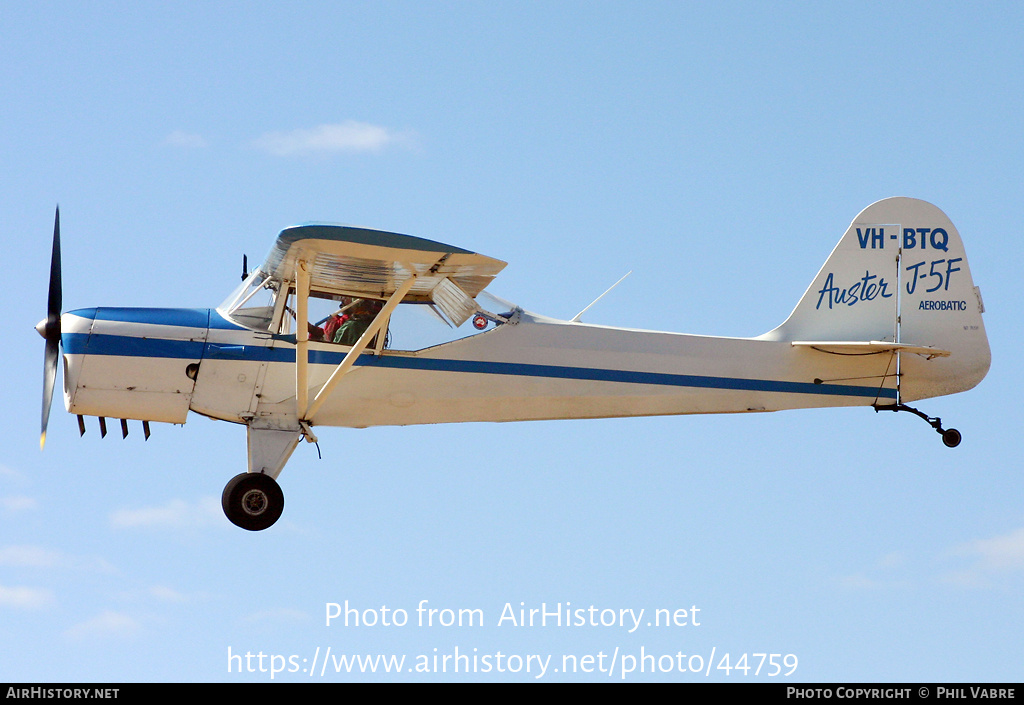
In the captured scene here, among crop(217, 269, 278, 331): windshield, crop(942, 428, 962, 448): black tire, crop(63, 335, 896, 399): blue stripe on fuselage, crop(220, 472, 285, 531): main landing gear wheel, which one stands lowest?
crop(220, 472, 285, 531): main landing gear wheel

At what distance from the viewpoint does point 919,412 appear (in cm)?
1212

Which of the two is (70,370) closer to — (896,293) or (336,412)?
(336,412)

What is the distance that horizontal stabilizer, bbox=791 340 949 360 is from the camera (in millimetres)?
11859

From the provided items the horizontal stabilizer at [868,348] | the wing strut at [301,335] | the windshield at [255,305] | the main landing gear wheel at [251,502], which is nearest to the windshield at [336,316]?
the windshield at [255,305]

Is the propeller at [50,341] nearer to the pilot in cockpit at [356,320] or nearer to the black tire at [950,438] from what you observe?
the pilot in cockpit at [356,320]

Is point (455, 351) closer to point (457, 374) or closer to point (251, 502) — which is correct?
point (457, 374)

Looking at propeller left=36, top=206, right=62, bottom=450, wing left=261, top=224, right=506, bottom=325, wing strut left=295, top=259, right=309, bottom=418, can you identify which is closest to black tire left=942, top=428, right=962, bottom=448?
wing left=261, top=224, right=506, bottom=325

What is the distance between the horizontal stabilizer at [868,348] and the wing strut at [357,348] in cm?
373

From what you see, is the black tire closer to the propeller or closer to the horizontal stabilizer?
the horizontal stabilizer

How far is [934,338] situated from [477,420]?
4296 mm

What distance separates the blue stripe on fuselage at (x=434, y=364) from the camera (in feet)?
35.2

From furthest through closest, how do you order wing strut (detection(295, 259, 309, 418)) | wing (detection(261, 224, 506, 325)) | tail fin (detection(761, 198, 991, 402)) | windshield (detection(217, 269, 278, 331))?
tail fin (detection(761, 198, 991, 402))
windshield (detection(217, 269, 278, 331))
wing strut (detection(295, 259, 309, 418))
wing (detection(261, 224, 506, 325))
